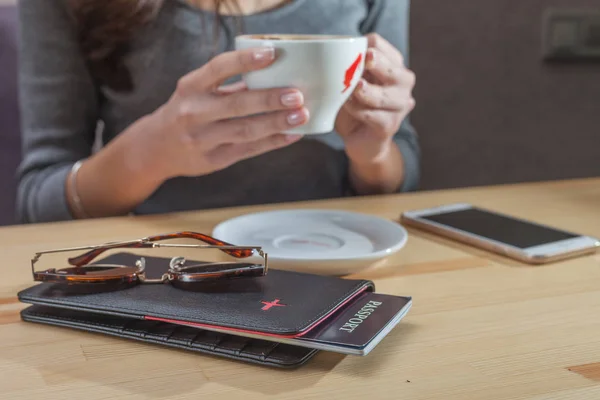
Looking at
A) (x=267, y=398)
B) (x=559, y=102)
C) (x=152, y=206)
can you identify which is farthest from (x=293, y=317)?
(x=559, y=102)

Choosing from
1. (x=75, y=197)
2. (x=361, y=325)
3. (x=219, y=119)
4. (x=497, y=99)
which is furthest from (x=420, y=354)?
(x=497, y=99)

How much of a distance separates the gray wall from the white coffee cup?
96cm

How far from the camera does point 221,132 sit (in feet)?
2.75

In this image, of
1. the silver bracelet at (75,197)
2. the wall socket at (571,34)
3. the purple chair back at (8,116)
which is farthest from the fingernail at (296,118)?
the wall socket at (571,34)

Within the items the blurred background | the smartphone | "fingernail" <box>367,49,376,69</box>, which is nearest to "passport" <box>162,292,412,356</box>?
the smartphone

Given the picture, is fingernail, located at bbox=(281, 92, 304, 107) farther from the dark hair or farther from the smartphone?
the dark hair

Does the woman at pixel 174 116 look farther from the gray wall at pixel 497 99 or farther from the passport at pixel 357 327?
the gray wall at pixel 497 99

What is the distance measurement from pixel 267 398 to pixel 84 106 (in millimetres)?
804

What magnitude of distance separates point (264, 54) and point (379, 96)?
0.82 ft

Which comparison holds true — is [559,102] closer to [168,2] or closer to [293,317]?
[168,2]

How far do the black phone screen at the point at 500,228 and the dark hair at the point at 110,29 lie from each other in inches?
20.1

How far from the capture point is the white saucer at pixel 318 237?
2.24 feet

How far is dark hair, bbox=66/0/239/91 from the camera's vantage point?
1.12 m

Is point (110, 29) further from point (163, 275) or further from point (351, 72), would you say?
point (163, 275)
